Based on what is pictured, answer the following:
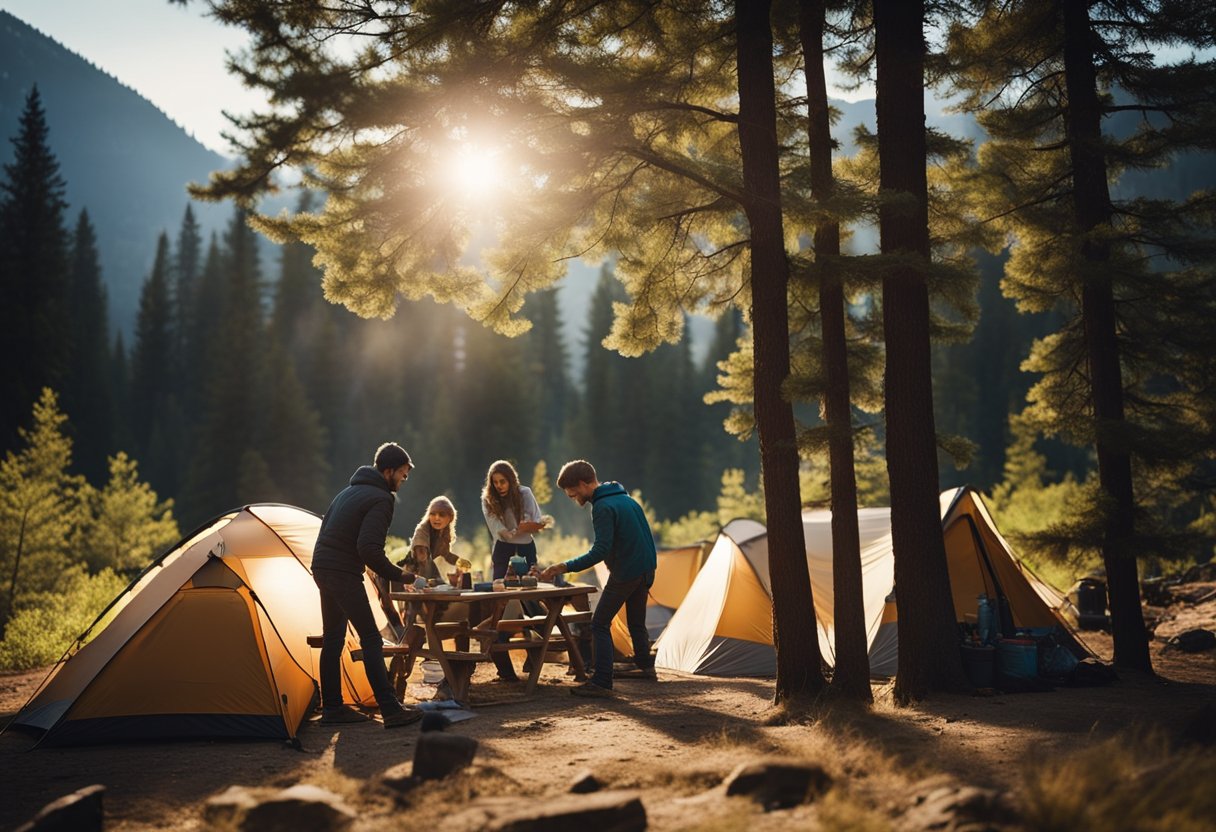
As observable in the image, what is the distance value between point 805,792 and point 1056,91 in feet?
30.7

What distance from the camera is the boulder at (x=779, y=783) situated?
4219 millimetres

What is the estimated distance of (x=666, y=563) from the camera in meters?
15.5

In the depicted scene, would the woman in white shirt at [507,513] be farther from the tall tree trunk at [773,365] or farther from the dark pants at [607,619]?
the tall tree trunk at [773,365]

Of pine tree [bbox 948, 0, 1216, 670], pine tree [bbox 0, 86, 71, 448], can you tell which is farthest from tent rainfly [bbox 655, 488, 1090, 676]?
pine tree [bbox 0, 86, 71, 448]

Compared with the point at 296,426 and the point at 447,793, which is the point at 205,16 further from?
the point at 296,426

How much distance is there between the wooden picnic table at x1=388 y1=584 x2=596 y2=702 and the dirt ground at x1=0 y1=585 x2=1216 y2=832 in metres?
0.44

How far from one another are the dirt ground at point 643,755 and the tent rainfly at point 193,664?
0.57 feet

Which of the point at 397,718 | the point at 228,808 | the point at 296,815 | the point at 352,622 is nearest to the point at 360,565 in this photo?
the point at 352,622

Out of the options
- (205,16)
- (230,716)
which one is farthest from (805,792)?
(205,16)

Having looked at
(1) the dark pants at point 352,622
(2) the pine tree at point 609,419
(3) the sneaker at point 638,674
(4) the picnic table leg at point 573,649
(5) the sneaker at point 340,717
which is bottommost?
(3) the sneaker at point 638,674

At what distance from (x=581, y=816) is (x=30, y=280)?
41319mm

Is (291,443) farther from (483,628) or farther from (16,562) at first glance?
(483,628)

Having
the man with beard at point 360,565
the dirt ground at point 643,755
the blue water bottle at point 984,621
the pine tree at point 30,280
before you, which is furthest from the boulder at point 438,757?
the pine tree at point 30,280

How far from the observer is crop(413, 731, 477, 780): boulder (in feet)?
16.0
